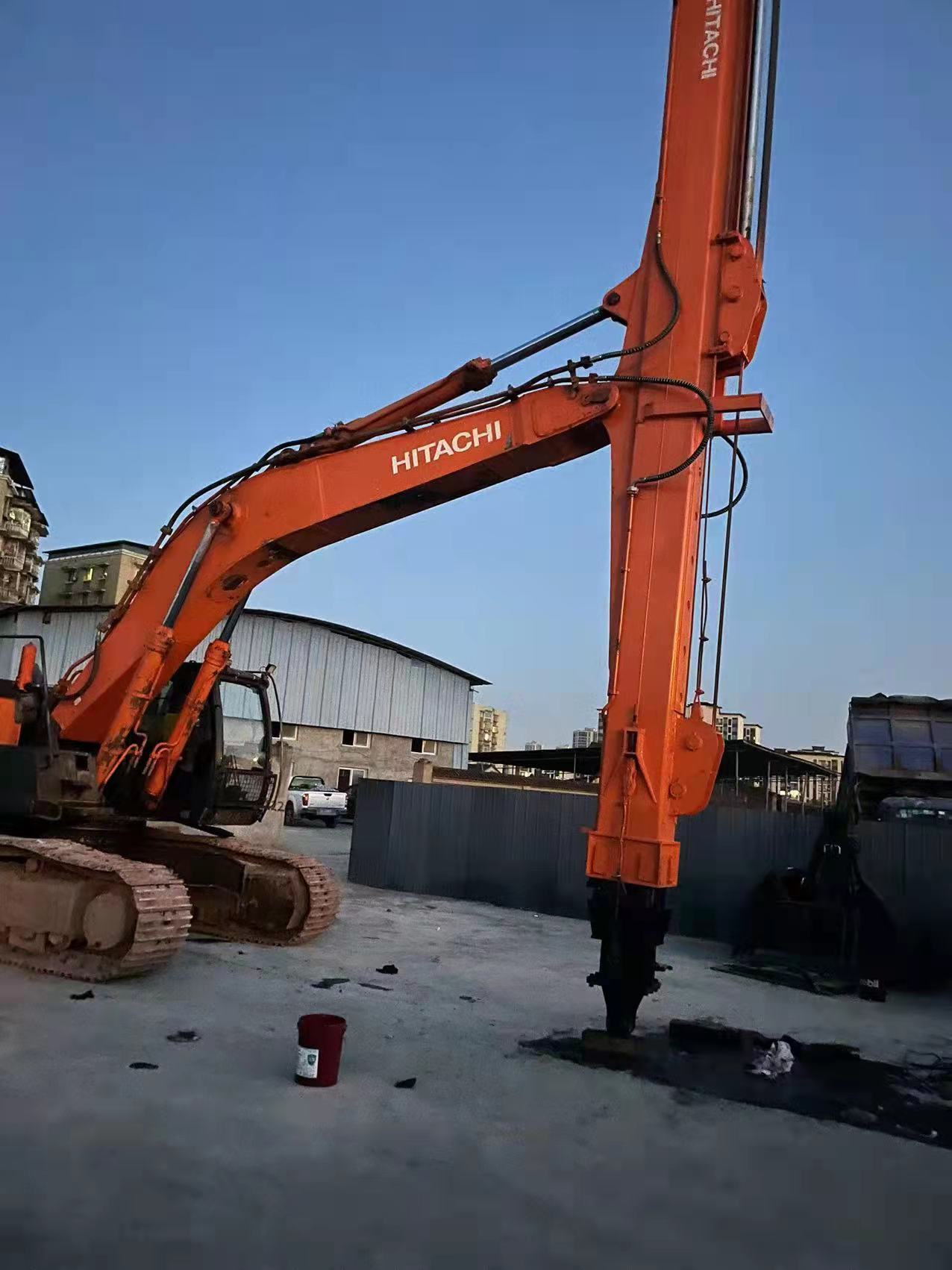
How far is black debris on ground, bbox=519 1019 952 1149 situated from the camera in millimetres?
5512

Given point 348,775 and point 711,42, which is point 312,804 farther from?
point 711,42

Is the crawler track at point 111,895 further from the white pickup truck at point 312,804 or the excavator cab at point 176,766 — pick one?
the white pickup truck at point 312,804

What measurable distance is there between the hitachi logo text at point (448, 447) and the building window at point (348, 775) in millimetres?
28094

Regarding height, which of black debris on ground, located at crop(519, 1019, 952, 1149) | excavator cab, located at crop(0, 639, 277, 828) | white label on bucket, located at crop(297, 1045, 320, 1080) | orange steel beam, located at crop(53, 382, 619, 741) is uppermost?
orange steel beam, located at crop(53, 382, 619, 741)

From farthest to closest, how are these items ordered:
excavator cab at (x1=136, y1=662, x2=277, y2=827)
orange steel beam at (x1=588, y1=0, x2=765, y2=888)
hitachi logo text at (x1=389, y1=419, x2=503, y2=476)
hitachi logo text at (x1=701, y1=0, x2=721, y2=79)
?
excavator cab at (x1=136, y1=662, x2=277, y2=827) → hitachi logo text at (x1=389, y1=419, x2=503, y2=476) → hitachi logo text at (x1=701, y1=0, x2=721, y2=79) → orange steel beam at (x1=588, y1=0, x2=765, y2=888)

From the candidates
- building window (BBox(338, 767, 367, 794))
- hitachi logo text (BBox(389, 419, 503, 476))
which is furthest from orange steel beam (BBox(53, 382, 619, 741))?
building window (BBox(338, 767, 367, 794))

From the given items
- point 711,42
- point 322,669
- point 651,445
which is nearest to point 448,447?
point 651,445

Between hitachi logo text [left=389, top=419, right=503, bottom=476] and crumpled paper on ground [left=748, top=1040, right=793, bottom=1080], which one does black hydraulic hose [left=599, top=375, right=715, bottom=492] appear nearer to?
hitachi logo text [left=389, top=419, right=503, bottom=476]

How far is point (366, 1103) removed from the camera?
5.09 metres

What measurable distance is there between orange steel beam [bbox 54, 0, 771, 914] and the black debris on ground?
1228 millimetres

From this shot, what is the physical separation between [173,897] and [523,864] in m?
7.64

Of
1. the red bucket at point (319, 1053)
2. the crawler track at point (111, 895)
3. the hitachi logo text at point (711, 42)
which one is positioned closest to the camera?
the red bucket at point (319, 1053)

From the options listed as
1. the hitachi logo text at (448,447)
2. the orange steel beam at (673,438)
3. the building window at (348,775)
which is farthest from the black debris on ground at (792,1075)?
the building window at (348,775)

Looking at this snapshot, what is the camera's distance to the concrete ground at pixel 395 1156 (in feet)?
11.8
